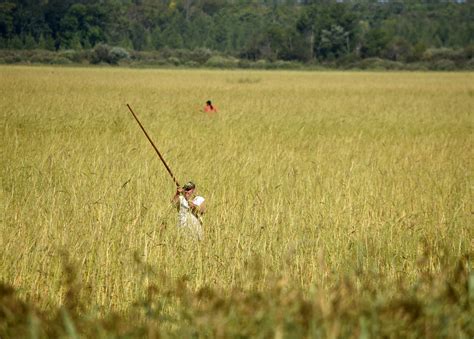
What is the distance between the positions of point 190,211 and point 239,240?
62cm

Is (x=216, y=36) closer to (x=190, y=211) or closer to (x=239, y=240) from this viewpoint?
(x=190, y=211)

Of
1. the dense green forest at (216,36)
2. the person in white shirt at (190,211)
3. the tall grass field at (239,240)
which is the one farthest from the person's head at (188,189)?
the dense green forest at (216,36)

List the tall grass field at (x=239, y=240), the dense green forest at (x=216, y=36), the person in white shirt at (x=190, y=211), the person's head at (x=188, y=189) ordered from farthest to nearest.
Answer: the dense green forest at (x=216, y=36)
the person's head at (x=188, y=189)
the person in white shirt at (x=190, y=211)
the tall grass field at (x=239, y=240)

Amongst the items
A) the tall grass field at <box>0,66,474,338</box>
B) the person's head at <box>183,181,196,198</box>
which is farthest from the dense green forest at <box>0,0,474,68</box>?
the person's head at <box>183,181,196,198</box>

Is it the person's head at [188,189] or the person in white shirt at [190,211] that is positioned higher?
the person's head at [188,189]

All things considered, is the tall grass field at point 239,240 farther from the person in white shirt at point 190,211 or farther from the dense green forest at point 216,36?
the dense green forest at point 216,36

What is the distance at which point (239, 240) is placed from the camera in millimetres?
5023

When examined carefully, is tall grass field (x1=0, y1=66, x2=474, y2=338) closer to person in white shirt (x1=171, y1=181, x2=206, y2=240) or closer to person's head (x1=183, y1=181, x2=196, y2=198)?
person in white shirt (x1=171, y1=181, x2=206, y2=240)

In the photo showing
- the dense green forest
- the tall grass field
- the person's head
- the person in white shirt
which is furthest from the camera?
the dense green forest

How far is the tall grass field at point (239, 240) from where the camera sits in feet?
9.21

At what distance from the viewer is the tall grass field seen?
2807 millimetres

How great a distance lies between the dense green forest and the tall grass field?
231 feet

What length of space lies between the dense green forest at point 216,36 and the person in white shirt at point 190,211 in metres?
74.0

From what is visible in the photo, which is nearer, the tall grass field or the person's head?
the tall grass field
